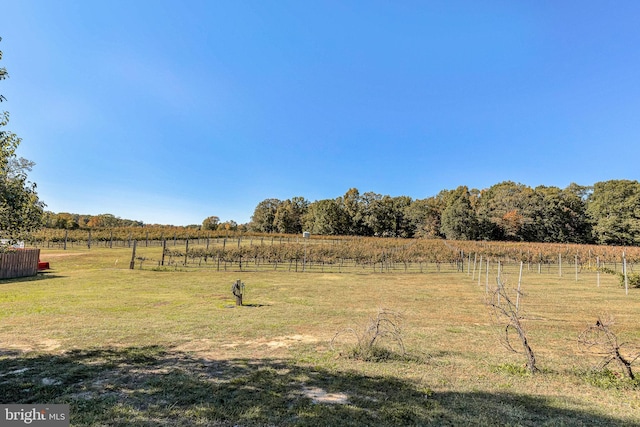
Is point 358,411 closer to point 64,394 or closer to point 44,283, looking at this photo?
point 64,394

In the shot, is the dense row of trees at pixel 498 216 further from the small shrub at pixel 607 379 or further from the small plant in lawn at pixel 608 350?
the small shrub at pixel 607 379

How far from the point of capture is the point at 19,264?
18.5 meters

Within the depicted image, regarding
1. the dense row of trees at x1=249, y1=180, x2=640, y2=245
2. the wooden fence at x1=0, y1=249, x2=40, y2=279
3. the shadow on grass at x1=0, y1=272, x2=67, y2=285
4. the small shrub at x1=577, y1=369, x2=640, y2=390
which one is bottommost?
the shadow on grass at x1=0, y1=272, x2=67, y2=285

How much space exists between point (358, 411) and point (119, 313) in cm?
898

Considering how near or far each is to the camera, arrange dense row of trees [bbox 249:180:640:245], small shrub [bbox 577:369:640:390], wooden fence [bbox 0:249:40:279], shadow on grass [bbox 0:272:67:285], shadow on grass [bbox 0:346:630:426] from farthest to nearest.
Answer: dense row of trees [bbox 249:180:640:245]
wooden fence [bbox 0:249:40:279]
shadow on grass [bbox 0:272:67:285]
small shrub [bbox 577:369:640:390]
shadow on grass [bbox 0:346:630:426]

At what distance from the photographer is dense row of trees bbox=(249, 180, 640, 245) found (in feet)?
183

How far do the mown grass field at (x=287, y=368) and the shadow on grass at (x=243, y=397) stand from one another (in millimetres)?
24

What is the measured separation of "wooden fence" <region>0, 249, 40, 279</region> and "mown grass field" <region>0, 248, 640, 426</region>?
32.2 feet

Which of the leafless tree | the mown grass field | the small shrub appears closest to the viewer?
the mown grass field

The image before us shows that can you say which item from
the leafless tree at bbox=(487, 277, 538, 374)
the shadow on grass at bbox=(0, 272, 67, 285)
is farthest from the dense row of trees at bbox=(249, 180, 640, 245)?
the leafless tree at bbox=(487, 277, 538, 374)

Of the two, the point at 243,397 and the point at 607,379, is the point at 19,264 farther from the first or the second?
the point at 607,379

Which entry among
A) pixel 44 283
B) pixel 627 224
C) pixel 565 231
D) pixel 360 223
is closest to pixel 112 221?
pixel 360 223

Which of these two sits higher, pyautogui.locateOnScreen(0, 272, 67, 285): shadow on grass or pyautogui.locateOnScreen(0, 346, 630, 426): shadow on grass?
pyautogui.locateOnScreen(0, 346, 630, 426): shadow on grass

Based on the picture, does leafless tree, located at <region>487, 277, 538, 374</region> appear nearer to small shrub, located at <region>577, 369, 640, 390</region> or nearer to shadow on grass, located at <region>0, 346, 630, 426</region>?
small shrub, located at <region>577, 369, 640, 390</region>
